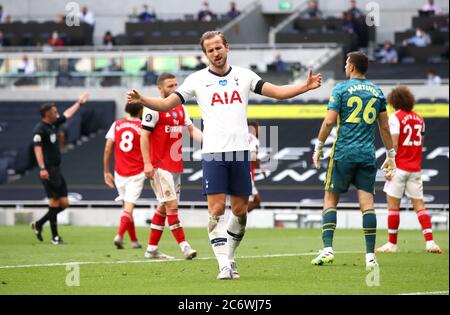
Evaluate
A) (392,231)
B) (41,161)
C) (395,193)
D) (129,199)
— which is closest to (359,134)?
(392,231)

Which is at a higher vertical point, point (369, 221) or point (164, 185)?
point (164, 185)

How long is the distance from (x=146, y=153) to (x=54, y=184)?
550 centimetres

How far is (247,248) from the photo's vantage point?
1744 centimetres

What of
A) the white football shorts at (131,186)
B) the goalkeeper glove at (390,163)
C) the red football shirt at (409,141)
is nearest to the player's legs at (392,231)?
the red football shirt at (409,141)

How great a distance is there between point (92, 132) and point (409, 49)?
33.6 feet

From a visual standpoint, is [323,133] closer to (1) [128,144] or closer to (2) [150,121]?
(2) [150,121]

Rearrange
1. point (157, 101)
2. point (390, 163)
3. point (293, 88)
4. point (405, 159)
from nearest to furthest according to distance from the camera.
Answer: point (293, 88)
point (157, 101)
point (390, 163)
point (405, 159)

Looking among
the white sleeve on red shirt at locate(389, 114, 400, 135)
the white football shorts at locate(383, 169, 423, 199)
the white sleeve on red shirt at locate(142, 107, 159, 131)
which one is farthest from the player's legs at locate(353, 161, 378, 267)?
the white football shorts at locate(383, 169, 423, 199)

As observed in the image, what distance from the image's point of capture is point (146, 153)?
14.4 metres

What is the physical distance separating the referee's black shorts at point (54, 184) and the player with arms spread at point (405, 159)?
5827 mm

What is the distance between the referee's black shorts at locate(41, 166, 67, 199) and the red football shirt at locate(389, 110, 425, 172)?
5.96m

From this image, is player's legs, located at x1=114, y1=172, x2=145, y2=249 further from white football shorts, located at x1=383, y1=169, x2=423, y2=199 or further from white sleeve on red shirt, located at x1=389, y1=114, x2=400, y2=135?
white sleeve on red shirt, located at x1=389, y1=114, x2=400, y2=135
